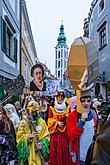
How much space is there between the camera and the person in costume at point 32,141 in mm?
6268

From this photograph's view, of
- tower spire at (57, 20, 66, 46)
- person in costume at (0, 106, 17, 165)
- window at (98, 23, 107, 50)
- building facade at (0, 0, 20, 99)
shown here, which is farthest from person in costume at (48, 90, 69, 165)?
tower spire at (57, 20, 66, 46)

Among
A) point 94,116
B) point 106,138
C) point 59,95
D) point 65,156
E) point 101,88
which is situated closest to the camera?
point 106,138

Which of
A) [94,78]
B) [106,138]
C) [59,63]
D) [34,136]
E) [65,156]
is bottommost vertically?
[65,156]

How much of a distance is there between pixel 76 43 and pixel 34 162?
6.81 feet

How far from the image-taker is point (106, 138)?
227 cm

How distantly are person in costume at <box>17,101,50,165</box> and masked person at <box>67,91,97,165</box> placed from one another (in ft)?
2.84

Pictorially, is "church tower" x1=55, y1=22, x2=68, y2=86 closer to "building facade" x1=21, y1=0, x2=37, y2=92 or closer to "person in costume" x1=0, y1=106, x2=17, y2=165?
"building facade" x1=21, y1=0, x2=37, y2=92

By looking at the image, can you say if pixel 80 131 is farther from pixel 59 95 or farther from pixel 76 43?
pixel 59 95

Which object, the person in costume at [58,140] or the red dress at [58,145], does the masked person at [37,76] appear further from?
the red dress at [58,145]

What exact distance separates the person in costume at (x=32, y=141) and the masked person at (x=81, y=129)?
2.84 ft

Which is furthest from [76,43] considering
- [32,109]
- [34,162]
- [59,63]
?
[59,63]

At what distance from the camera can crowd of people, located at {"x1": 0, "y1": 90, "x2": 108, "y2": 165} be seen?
5.40 meters

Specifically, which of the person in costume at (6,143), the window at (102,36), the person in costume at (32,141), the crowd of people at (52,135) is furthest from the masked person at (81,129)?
the window at (102,36)

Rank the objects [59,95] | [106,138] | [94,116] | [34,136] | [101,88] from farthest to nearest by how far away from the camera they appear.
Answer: [101,88]
[59,95]
[34,136]
[94,116]
[106,138]
